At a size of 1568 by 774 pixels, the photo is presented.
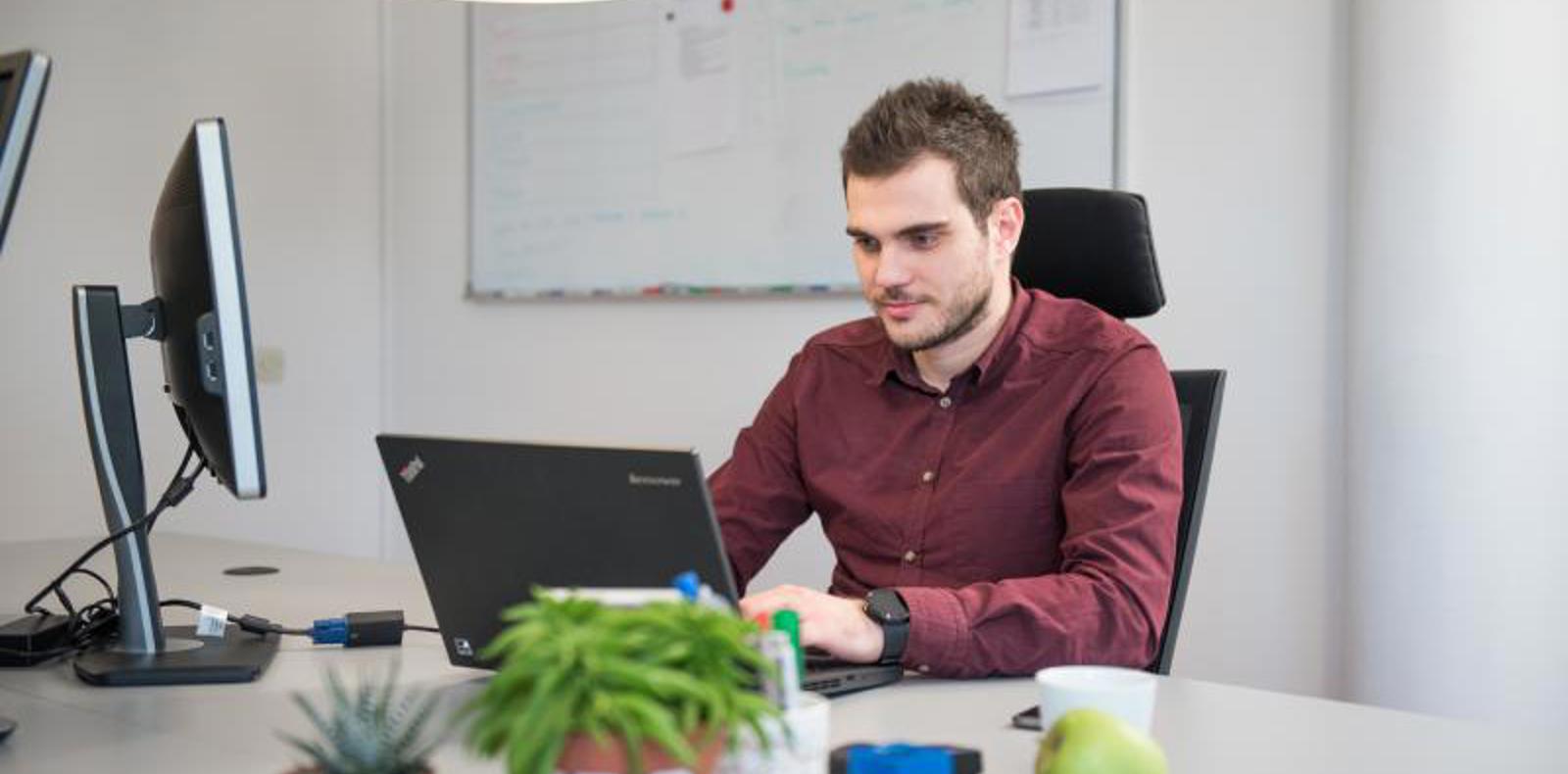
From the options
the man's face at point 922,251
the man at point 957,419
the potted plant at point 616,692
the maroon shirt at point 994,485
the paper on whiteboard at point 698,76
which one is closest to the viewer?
the potted plant at point 616,692

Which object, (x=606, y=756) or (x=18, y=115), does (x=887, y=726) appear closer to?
(x=606, y=756)

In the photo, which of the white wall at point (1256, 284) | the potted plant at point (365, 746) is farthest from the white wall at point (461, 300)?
the potted plant at point (365, 746)

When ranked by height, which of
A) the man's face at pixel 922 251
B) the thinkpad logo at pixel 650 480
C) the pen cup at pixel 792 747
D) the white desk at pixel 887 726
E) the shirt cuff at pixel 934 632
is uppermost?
the man's face at pixel 922 251

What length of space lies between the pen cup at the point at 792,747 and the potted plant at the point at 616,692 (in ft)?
0.24

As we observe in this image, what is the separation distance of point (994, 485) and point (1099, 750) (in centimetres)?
80

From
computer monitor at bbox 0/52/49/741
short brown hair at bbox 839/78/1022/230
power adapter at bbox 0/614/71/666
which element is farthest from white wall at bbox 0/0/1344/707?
computer monitor at bbox 0/52/49/741

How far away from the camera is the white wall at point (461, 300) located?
8.38ft

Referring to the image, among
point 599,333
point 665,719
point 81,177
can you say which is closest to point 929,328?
point 665,719

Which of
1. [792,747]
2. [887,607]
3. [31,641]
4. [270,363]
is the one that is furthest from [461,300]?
[792,747]

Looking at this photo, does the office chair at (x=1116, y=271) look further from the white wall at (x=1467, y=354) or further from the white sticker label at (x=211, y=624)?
the white sticker label at (x=211, y=624)

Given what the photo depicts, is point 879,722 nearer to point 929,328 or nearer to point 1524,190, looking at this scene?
point 929,328

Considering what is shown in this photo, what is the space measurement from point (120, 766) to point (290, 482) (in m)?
2.82

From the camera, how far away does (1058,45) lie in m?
2.75

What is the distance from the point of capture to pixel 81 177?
135 inches
